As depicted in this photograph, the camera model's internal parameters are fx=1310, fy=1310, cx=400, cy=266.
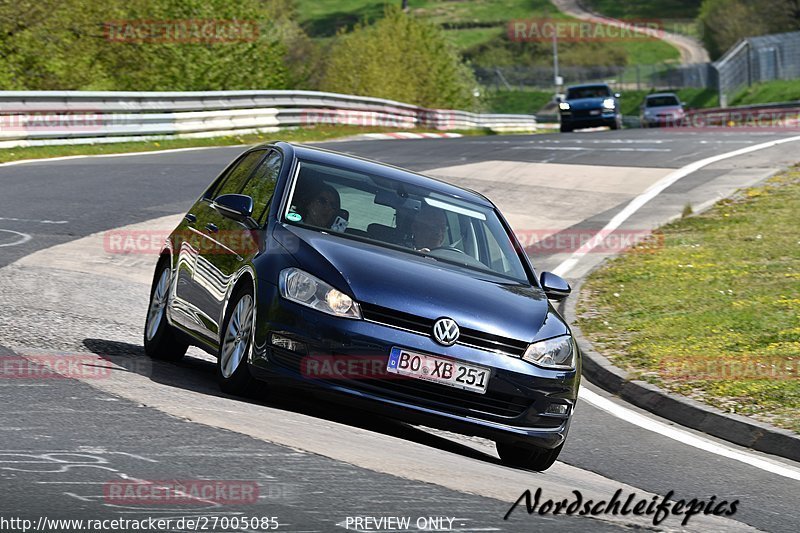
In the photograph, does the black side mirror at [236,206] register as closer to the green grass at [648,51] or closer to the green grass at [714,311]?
the green grass at [714,311]

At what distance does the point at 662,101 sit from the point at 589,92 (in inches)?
264

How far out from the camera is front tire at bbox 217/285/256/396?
24.0 ft

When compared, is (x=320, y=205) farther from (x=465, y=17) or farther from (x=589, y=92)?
(x=465, y=17)

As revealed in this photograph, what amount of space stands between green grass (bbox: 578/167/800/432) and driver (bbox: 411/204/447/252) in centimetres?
253

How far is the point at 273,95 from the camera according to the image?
34531 mm

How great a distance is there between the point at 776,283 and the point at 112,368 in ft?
26.8

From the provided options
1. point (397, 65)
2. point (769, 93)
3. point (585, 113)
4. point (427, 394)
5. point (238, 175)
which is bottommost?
point (769, 93)

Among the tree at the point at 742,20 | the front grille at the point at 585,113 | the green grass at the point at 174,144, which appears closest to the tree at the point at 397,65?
the front grille at the point at 585,113

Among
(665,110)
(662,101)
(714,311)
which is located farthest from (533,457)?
(662,101)

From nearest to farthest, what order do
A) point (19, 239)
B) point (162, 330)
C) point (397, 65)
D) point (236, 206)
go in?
point (236, 206), point (162, 330), point (19, 239), point (397, 65)

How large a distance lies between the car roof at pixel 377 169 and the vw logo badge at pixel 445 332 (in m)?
1.83

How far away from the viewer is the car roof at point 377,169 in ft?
28.1

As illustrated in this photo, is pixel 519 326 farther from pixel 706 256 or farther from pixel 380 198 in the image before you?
pixel 706 256

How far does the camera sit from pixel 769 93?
59875 mm
